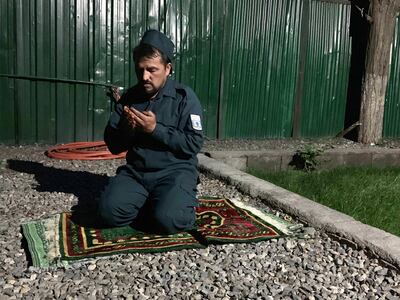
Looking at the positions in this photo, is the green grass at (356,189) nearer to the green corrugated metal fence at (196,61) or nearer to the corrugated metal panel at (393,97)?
the green corrugated metal fence at (196,61)

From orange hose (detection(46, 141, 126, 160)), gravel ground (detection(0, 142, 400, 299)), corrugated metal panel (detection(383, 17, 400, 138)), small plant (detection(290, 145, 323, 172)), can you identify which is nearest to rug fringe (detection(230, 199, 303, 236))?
gravel ground (detection(0, 142, 400, 299))

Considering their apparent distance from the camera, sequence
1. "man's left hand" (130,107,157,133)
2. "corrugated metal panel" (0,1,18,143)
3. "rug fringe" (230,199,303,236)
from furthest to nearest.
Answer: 1. "corrugated metal panel" (0,1,18,143)
2. "rug fringe" (230,199,303,236)
3. "man's left hand" (130,107,157,133)

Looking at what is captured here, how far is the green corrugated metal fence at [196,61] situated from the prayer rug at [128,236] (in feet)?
10.7

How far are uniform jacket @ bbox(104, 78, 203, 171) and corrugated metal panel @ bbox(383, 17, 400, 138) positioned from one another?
622 cm

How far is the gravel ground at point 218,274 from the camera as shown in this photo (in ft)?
8.18

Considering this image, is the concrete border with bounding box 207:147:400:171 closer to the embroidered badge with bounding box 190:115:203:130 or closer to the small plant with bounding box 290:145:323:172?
the small plant with bounding box 290:145:323:172

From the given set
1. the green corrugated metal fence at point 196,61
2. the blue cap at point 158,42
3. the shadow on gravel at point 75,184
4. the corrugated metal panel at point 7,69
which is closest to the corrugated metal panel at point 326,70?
the green corrugated metal fence at point 196,61

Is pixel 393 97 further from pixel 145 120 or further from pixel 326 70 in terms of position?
pixel 145 120

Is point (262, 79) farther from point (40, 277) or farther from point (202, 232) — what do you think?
point (40, 277)

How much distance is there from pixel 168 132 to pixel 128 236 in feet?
2.38

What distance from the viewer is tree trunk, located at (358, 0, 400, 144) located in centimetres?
746

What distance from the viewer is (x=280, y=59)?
7820mm

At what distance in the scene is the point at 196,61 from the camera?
7.28 m

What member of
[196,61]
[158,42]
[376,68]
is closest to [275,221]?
[158,42]
